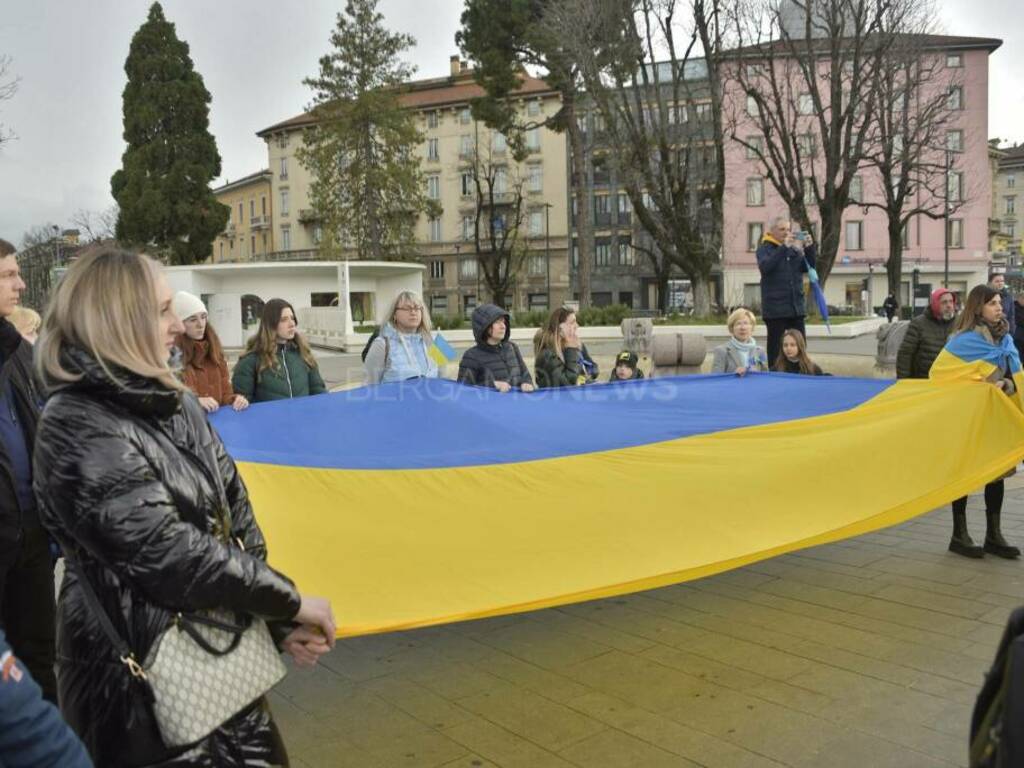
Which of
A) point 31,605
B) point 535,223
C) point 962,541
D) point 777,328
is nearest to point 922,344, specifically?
point 962,541

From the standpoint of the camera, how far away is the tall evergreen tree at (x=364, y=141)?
50.1m

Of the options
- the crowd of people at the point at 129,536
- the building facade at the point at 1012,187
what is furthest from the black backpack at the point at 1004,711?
the building facade at the point at 1012,187

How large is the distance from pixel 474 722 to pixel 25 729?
290 cm

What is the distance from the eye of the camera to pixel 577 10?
30.9 m

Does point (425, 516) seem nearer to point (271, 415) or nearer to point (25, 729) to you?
point (271, 415)

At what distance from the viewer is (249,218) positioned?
296 ft

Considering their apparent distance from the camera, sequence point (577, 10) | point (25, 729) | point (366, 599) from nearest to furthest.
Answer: point (25, 729), point (366, 599), point (577, 10)

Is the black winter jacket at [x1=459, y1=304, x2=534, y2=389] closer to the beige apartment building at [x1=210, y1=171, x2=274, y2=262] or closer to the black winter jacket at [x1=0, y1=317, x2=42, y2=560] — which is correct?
the black winter jacket at [x1=0, y1=317, x2=42, y2=560]

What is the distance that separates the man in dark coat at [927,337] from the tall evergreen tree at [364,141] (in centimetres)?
4585

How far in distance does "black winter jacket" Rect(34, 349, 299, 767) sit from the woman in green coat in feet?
15.4

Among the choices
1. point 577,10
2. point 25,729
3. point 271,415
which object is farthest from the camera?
point 577,10

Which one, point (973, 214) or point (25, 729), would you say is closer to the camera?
point (25, 729)

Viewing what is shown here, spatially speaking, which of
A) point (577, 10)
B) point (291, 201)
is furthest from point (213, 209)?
point (291, 201)

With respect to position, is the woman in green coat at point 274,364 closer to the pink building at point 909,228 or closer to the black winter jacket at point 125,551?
the black winter jacket at point 125,551
